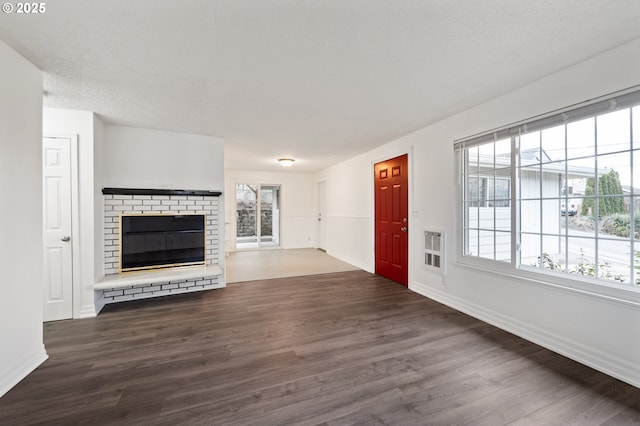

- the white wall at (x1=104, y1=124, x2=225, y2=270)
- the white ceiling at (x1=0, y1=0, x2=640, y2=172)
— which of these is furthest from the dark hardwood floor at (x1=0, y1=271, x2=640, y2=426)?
the white ceiling at (x1=0, y1=0, x2=640, y2=172)

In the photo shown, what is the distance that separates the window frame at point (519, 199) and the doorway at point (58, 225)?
15.1 ft

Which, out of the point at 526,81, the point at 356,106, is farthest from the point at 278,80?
the point at 526,81

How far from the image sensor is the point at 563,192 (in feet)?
7.50

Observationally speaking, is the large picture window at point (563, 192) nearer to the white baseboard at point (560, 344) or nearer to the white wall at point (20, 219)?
the white baseboard at point (560, 344)

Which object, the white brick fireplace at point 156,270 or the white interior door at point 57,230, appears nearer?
the white interior door at point 57,230

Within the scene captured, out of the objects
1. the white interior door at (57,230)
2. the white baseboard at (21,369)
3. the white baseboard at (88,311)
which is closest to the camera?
the white baseboard at (21,369)

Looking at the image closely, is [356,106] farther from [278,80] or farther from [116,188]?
[116,188]

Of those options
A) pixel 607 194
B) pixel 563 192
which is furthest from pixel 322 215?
pixel 607 194

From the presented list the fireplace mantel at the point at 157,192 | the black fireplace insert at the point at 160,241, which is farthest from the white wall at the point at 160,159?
the black fireplace insert at the point at 160,241

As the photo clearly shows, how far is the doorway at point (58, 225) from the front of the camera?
2814 millimetres

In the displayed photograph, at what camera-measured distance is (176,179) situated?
3799 mm

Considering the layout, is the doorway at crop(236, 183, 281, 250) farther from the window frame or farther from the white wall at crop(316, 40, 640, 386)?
the window frame

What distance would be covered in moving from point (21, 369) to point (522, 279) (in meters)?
4.28

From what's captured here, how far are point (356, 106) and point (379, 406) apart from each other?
2763 mm
